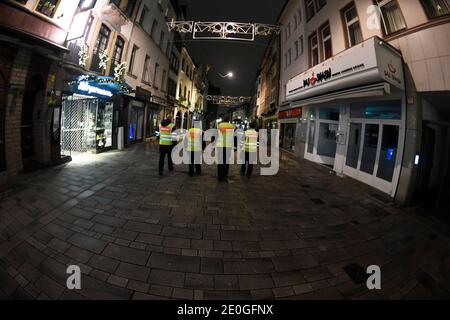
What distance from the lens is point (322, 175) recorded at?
344 inches

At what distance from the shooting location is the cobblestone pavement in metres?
2.33

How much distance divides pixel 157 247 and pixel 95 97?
939 centimetres

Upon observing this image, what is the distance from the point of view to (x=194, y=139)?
6.77m

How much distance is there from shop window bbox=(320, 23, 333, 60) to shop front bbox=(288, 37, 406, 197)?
1815mm

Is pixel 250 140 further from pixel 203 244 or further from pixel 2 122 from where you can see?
pixel 2 122

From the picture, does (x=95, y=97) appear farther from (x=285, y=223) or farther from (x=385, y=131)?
(x=385, y=131)

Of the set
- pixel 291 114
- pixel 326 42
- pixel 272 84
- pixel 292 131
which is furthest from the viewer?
pixel 272 84

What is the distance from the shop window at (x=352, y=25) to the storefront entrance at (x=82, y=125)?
39.5 feet

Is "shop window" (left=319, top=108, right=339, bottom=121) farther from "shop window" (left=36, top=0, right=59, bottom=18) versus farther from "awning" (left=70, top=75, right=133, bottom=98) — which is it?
"shop window" (left=36, top=0, right=59, bottom=18)

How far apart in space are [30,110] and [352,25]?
1300 centimetres

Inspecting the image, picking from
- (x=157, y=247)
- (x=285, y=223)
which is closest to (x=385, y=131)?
(x=285, y=223)

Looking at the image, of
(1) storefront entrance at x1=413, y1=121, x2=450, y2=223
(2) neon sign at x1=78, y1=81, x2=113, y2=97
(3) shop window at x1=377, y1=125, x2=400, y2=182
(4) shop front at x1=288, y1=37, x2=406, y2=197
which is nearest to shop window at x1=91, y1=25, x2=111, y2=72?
(2) neon sign at x1=78, y1=81, x2=113, y2=97

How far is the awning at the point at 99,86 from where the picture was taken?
25.9 ft

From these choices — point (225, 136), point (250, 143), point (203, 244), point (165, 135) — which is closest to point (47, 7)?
point (165, 135)
